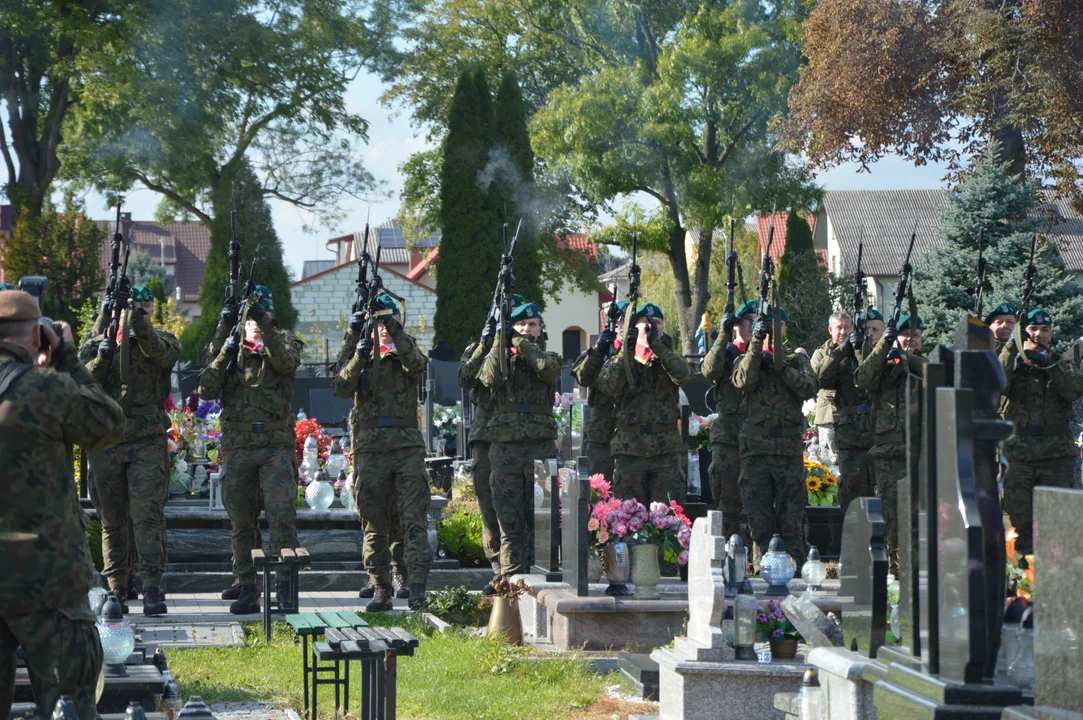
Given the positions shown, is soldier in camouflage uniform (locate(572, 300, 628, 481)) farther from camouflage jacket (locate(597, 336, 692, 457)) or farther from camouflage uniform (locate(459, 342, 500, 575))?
camouflage uniform (locate(459, 342, 500, 575))

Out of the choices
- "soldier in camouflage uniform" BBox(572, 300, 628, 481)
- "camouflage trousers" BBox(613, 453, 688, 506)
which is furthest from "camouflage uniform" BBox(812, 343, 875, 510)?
"soldier in camouflage uniform" BBox(572, 300, 628, 481)

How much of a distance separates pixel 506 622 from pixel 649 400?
2.74m

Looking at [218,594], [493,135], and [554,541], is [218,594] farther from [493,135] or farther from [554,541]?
[493,135]

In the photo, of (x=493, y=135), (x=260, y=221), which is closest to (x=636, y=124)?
(x=493, y=135)

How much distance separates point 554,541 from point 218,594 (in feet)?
10.7

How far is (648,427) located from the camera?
1112cm

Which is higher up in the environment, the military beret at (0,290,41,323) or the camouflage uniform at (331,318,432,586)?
the military beret at (0,290,41,323)

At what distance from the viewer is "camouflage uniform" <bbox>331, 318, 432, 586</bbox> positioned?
420 inches

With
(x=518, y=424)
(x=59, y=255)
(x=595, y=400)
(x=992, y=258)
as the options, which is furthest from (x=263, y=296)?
(x=59, y=255)

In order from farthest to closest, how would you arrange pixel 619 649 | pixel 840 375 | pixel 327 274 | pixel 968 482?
pixel 327 274, pixel 840 375, pixel 619 649, pixel 968 482

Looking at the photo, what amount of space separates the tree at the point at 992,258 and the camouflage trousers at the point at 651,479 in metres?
11.9

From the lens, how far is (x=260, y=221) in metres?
36.4

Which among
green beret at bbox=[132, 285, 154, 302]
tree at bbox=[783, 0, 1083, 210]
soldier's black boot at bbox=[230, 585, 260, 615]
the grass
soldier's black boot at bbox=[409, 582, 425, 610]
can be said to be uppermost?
tree at bbox=[783, 0, 1083, 210]

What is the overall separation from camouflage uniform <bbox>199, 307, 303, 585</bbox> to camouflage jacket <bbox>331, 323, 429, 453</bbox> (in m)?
0.46
